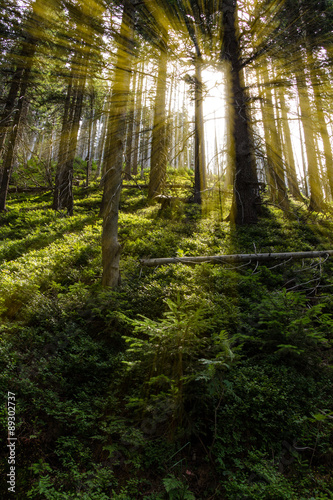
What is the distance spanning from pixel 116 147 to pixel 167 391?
469 cm

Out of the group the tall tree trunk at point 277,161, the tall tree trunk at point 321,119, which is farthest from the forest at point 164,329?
the tall tree trunk at point 321,119

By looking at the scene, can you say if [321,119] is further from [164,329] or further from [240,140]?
[164,329]

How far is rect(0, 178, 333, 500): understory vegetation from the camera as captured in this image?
2.76 meters

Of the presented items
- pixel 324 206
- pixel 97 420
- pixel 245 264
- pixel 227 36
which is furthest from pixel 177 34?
pixel 324 206

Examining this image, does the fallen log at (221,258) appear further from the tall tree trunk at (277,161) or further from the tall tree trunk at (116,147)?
the tall tree trunk at (277,161)

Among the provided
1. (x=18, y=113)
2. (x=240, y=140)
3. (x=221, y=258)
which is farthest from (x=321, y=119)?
(x=18, y=113)

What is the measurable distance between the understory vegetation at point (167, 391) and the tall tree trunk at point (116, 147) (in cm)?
63

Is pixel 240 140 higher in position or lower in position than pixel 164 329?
higher

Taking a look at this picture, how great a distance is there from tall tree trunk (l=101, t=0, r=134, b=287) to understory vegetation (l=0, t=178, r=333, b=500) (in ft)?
2.06

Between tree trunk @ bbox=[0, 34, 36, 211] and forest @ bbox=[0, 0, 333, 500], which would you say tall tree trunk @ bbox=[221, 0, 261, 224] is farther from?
tree trunk @ bbox=[0, 34, 36, 211]

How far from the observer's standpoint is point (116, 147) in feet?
18.5

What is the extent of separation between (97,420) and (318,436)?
258cm

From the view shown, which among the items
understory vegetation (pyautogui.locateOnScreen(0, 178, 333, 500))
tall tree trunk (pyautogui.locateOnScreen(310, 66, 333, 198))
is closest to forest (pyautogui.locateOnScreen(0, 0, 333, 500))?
understory vegetation (pyautogui.locateOnScreen(0, 178, 333, 500))

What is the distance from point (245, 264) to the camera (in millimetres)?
6832
